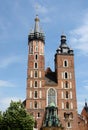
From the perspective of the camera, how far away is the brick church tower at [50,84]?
65062 millimetres

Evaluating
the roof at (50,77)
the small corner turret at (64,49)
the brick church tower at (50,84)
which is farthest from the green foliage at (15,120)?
the small corner turret at (64,49)

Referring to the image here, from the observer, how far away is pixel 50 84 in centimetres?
→ 6838

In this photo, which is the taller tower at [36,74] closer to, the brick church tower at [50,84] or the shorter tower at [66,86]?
the brick church tower at [50,84]

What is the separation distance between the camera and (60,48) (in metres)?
73.1

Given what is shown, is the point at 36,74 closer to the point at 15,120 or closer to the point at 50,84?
the point at 50,84

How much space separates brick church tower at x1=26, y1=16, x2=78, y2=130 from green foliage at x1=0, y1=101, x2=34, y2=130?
15.2 meters

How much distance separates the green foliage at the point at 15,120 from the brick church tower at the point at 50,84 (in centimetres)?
1520

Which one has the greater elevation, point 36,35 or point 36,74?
point 36,35

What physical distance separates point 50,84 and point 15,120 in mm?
21468

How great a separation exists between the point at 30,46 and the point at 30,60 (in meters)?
4.24

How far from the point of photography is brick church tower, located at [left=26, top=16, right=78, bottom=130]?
65.1 metres

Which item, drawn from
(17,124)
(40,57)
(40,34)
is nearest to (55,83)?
(40,57)

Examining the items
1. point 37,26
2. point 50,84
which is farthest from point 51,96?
point 37,26

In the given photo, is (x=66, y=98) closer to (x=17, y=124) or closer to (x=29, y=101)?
(x=29, y=101)
